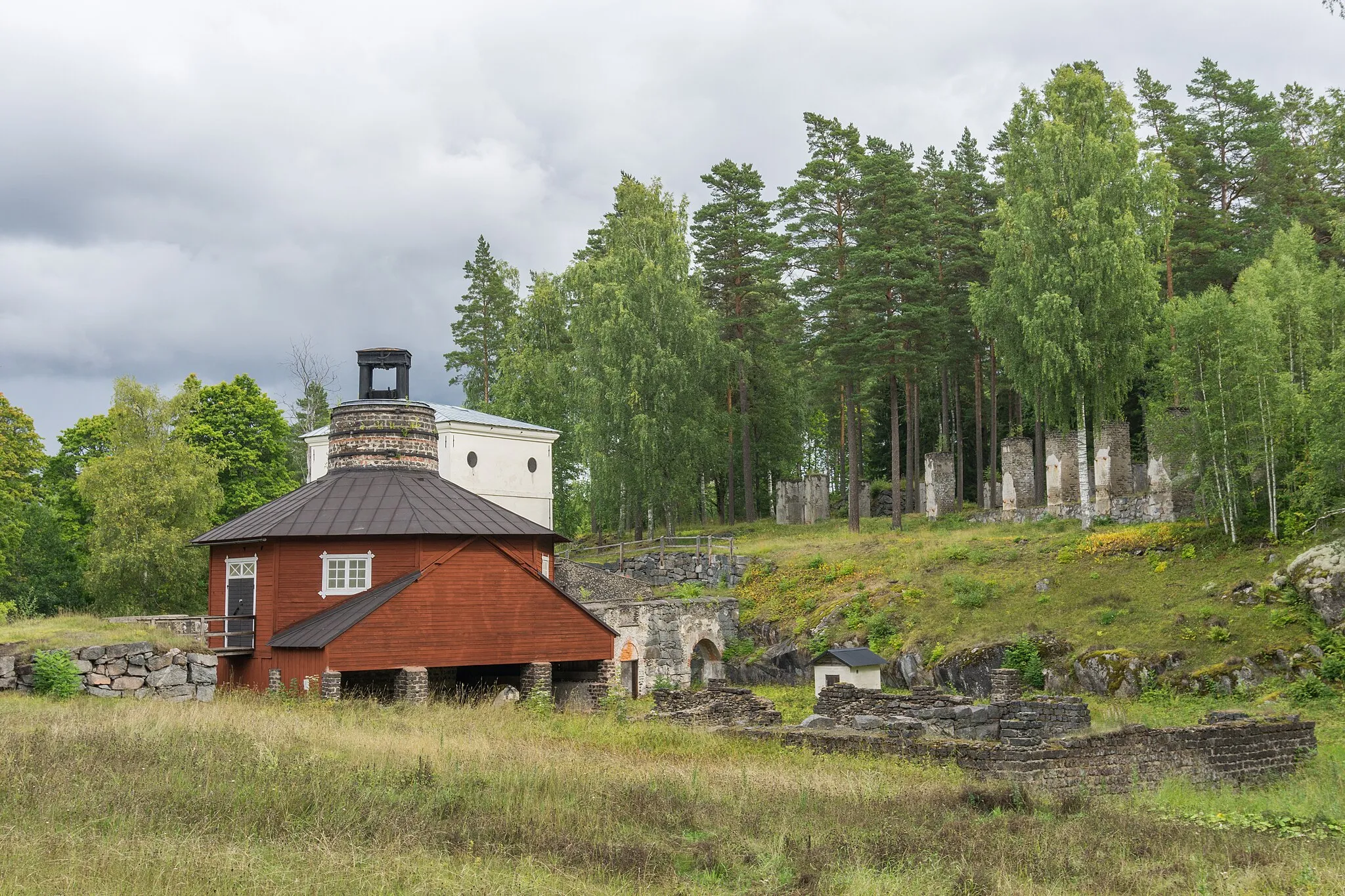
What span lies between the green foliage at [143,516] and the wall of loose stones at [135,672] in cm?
1659

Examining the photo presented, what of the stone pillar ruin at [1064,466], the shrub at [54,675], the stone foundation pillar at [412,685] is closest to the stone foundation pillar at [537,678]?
the stone foundation pillar at [412,685]

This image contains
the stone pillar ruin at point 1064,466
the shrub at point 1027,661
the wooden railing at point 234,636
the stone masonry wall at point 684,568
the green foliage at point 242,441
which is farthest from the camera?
the green foliage at point 242,441

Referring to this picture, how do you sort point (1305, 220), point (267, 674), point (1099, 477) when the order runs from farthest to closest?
1. point (1305, 220)
2. point (1099, 477)
3. point (267, 674)

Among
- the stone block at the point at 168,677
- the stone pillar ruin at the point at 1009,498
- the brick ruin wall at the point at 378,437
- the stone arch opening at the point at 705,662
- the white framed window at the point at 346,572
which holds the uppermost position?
the brick ruin wall at the point at 378,437

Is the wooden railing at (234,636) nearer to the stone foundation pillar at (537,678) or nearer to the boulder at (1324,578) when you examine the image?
the stone foundation pillar at (537,678)

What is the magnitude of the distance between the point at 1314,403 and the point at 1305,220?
18101 mm

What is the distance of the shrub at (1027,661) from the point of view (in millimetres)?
24547

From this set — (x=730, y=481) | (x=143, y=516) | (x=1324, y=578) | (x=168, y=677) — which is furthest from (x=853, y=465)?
(x=168, y=677)

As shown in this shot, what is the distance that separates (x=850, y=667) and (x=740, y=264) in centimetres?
2497

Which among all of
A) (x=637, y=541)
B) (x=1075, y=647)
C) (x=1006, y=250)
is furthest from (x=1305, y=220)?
(x=637, y=541)

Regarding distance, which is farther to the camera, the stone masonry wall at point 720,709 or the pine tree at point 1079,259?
the pine tree at point 1079,259

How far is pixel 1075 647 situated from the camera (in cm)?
2467

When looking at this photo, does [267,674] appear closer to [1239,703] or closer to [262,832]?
[262,832]

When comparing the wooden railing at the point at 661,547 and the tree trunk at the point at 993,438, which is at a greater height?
the tree trunk at the point at 993,438
